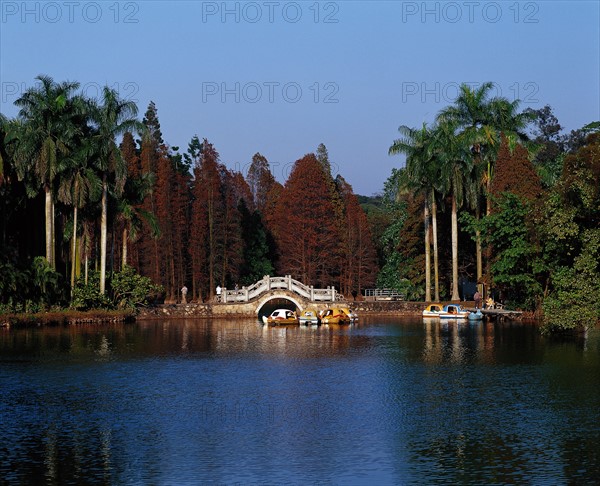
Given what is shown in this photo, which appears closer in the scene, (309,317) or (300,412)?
(300,412)

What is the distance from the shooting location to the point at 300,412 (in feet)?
108

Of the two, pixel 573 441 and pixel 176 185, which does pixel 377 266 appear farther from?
pixel 573 441

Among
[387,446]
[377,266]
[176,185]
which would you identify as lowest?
[387,446]

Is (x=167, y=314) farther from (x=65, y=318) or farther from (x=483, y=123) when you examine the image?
(x=483, y=123)

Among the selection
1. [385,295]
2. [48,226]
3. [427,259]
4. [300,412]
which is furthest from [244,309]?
[300,412]

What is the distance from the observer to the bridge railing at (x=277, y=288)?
82.8 meters

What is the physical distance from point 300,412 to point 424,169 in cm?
5288

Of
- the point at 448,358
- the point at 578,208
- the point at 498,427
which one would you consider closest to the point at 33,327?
the point at 448,358

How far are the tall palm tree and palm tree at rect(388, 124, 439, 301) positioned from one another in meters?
23.9

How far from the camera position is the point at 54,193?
7288cm

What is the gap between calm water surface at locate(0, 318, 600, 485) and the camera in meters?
24.5

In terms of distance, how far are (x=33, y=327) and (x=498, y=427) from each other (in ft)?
143

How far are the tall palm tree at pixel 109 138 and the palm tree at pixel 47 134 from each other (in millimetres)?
1976

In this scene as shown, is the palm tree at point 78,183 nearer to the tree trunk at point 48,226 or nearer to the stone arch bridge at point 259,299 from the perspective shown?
the tree trunk at point 48,226
